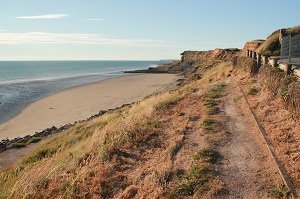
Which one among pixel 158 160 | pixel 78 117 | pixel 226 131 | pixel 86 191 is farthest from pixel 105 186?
pixel 78 117

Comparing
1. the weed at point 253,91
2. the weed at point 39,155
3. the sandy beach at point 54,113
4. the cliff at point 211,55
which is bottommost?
the sandy beach at point 54,113

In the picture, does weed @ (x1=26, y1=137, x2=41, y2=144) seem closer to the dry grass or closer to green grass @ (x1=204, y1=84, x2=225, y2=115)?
green grass @ (x1=204, y1=84, x2=225, y2=115)

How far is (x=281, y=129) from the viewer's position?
1077 centimetres

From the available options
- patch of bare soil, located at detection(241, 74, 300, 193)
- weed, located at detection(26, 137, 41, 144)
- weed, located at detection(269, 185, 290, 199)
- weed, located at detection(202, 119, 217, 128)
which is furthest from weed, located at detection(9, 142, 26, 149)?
weed, located at detection(269, 185, 290, 199)

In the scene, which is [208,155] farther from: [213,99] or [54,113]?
[54,113]

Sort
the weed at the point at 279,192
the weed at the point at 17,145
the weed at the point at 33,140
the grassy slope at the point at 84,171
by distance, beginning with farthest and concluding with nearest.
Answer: the weed at the point at 33,140
the weed at the point at 17,145
the grassy slope at the point at 84,171
the weed at the point at 279,192

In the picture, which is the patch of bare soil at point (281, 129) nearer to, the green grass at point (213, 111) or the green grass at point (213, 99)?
the green grass at point (213, 111)

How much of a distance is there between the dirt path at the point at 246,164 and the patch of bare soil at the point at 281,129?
0.29 m

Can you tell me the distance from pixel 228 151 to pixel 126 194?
303 cm

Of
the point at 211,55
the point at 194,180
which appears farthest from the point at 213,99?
the point at 211,55

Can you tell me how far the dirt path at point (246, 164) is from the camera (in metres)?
7.79

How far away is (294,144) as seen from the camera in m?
9.43

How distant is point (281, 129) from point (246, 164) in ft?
7.63

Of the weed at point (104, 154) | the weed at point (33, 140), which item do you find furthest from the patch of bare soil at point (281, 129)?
the weed at point (33, 140)
